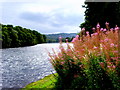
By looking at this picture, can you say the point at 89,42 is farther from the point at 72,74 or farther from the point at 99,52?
the point at 72,74

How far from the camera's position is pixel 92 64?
19.8 feet

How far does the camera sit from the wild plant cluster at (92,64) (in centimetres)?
564

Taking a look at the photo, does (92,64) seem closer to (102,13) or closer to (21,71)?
(21,71)

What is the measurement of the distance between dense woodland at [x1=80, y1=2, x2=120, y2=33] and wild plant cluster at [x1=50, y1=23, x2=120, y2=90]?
45.7 feet

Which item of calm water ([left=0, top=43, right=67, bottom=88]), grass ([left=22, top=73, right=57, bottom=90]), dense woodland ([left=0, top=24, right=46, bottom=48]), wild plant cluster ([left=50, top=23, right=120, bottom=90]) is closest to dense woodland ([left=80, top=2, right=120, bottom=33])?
calm water ([left=0, top=43, right=67, bottom=88])

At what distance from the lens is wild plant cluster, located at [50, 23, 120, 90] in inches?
222

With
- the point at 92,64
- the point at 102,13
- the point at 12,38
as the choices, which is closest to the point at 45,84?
the point at 92,64

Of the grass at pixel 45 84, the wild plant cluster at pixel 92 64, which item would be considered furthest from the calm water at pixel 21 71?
the wild plant cluster at pixel 92 64

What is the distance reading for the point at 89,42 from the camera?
6.80 meters

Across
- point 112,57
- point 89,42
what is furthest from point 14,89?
point 112,57

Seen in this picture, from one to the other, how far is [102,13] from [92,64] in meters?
16.2

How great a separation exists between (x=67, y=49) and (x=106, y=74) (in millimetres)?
2281

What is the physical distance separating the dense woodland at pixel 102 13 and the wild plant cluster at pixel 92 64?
13.9m

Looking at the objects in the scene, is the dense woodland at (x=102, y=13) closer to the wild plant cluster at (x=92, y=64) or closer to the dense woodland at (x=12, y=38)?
the wild plant cluster at (x=92, y=64)
